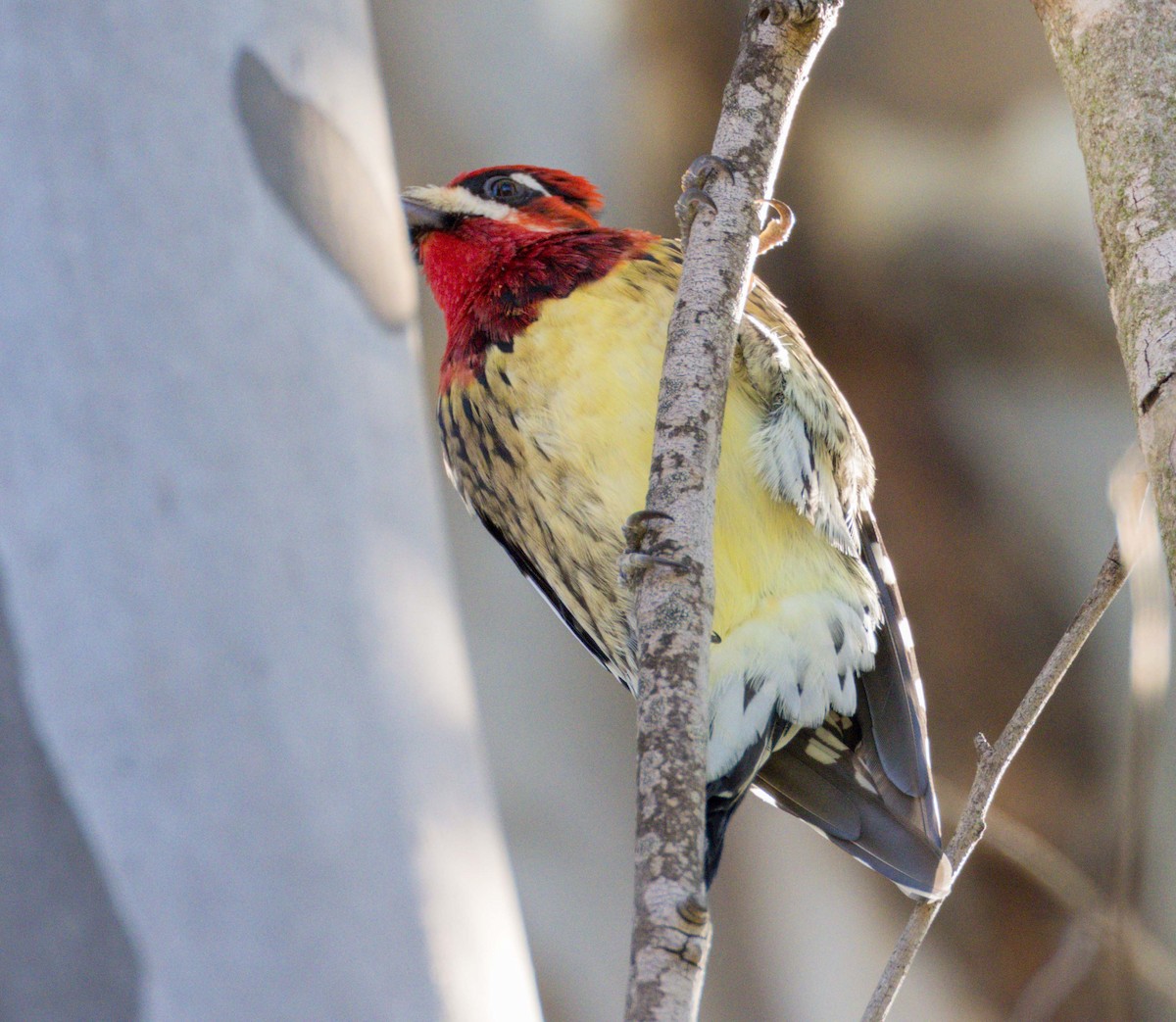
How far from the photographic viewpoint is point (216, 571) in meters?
0.96

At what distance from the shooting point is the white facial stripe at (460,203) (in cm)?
185

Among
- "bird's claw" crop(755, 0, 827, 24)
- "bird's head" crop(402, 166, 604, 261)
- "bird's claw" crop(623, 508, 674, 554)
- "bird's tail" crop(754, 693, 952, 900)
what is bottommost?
"bird's tail" crop(754, 693, 952, 900)

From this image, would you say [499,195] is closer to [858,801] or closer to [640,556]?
[858,801]

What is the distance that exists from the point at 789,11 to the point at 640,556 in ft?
1.94

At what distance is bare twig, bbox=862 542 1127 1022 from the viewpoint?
1.03m

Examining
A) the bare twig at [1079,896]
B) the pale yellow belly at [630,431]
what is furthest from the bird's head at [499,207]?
the bare twig at [1079,896]

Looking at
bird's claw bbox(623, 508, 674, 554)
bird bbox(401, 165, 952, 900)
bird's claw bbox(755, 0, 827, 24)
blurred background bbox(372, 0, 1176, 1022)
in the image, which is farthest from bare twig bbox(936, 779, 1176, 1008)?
bird's claw bbox(755, 0, 827, 24)

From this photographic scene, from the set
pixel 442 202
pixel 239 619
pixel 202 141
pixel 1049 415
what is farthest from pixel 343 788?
pixel 1049 415

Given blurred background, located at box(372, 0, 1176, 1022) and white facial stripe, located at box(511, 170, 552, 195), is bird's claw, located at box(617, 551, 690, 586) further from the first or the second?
blurred background, located at box(372, 0, 1176, 1022)

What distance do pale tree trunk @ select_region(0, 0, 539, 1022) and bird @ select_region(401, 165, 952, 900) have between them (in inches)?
19.8

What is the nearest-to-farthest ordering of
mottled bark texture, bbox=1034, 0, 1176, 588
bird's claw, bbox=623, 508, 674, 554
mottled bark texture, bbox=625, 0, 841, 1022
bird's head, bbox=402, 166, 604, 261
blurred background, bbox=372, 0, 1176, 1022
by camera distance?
mottled bark texture, bbox=625, 0, 841, 1022, mottled bark texture, bbox=1034, 0, 1176, 588, bird's claw, bbox=623, 508, 674, 554, bird's head, bbox=402, 166, 604, 261, blurred background, bbox=372, 0, 1176, 1022

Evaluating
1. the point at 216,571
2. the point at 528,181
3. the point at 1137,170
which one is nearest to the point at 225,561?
the point at 216,571

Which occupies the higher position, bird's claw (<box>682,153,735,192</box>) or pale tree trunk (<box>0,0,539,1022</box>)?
bird's claw (<box>682,153,735,192</box>)

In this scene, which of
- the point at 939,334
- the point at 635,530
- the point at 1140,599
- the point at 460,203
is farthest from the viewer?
the point at 939,334
